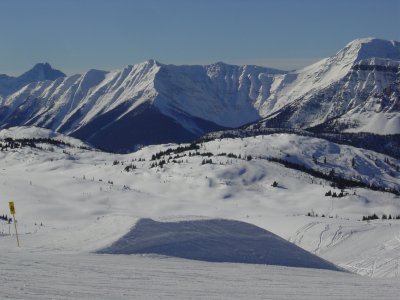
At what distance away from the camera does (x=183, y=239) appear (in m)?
33.0

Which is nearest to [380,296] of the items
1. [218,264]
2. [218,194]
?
[218,264]

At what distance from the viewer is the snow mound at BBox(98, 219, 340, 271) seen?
102 ft

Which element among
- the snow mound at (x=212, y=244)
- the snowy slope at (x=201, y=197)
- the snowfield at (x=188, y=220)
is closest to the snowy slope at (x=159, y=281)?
the snowfield at (x=188, y=220)

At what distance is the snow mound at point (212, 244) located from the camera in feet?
102

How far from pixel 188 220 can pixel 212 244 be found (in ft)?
11.2

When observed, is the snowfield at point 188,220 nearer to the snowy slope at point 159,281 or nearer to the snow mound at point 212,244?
the snowy slope at point 159,281

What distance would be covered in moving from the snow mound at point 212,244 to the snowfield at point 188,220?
0.60 metres

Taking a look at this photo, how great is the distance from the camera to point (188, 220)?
36094mm

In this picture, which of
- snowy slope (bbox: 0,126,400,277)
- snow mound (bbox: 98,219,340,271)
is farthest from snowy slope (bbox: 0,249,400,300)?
snowy slope (bbox: 0,126,400,277)

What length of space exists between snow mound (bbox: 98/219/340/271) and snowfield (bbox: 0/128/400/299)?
0.60 metres

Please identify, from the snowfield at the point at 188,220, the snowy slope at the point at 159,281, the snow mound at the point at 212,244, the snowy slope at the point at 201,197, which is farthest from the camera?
the snowy slope at the point at 201,197

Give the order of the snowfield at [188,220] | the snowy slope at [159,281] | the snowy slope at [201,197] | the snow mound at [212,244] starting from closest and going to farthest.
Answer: the snowy slope at [159,281] < the snowfield at [188,220] < the snow mound at [212,244] < the snowy slope at [201,197]

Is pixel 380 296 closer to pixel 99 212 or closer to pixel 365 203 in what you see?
pixel 99 212

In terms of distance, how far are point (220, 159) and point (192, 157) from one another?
385 inches
